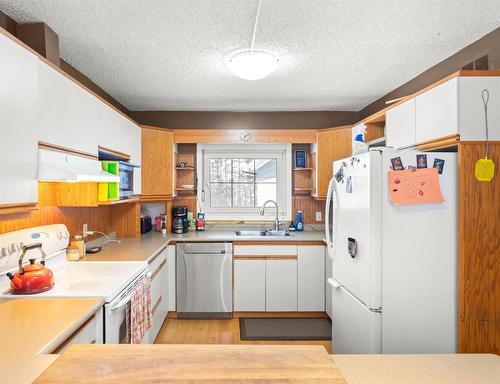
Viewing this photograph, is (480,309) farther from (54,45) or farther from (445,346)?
(54,45)

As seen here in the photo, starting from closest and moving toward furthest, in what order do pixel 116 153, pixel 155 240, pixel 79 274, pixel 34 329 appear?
pixel 34 329
pixel 79 274
pixel 116 153
pixel 155 240

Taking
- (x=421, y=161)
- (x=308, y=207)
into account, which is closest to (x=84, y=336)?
(x=421, y=161)

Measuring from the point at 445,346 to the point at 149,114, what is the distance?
3.60 meters

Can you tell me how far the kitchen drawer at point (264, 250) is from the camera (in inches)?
129

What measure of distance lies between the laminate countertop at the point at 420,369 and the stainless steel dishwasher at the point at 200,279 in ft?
7.14

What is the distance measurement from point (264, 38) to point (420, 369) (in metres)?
1.93

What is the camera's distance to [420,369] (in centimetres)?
108

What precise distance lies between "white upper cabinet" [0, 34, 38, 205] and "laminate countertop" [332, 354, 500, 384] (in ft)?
Answer: 4.96

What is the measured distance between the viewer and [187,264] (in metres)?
3.23

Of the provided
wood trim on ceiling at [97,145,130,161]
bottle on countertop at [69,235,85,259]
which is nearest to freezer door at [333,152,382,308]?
wood trim on ceiling at [97,145,130,161]

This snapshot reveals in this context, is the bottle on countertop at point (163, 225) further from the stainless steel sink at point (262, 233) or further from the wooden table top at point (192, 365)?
the wooden table top at point (192, 365)

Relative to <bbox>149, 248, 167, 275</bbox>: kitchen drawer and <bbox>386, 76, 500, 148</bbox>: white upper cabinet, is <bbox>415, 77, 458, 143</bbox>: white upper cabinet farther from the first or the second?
<bbox>149, 248, 167, 275</bbox>: kitchen drawer

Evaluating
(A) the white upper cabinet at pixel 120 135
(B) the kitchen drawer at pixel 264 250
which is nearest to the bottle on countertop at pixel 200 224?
(B) the kitchen drawer at pixel 264 250

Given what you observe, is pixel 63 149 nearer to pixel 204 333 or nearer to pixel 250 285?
pixel 204 333
